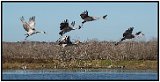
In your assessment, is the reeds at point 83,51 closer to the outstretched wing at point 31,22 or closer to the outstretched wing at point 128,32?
the outstretched wing at point 128,32

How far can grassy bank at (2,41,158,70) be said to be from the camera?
122ft

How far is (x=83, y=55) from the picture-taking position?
42.8m

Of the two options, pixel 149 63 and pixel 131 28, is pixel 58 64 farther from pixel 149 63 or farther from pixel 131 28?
pixel 131 28

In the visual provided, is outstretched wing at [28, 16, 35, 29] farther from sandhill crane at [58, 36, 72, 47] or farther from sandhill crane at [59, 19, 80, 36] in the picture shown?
sandhill crane at [58, 36, 72, 47]

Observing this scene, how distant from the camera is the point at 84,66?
36.8 meters

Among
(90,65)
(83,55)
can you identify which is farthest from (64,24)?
(83,55)

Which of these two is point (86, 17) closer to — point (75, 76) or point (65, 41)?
point (65, 41)

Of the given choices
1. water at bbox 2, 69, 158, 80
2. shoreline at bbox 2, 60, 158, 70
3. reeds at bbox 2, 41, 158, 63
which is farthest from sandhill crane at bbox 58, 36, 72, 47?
reeds at bbox 2, 41, 158, 63

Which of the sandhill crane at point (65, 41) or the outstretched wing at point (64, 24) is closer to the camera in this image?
the outstretched wing at point (64, 24)

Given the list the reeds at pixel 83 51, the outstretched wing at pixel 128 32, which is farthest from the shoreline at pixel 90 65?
the outstretched wing at pixel 128 32

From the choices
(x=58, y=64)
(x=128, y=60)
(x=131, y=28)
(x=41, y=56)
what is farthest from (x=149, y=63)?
(x=131, y=28)

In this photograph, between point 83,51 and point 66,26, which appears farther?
point 83,51

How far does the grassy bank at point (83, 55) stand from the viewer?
122 feet

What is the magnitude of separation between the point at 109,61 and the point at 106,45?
648 cm
